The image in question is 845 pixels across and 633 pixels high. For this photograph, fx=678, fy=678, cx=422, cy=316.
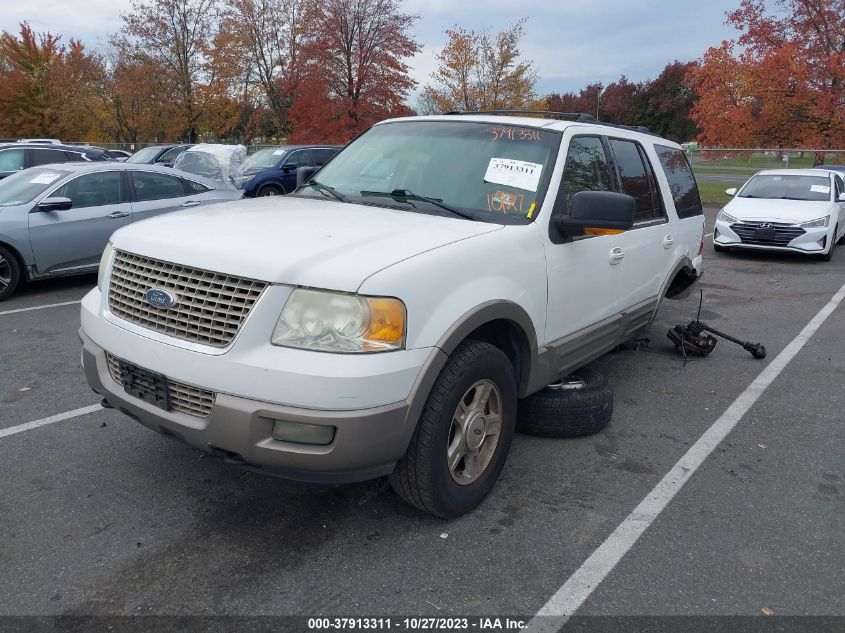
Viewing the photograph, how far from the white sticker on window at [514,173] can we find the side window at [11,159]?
1220 cm

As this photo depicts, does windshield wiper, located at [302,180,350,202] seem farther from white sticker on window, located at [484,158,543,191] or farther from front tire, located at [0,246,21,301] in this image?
front tire, located at [0,246,21,301]

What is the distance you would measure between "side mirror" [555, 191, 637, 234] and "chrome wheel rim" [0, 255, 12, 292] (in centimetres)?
690

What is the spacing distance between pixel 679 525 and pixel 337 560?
165 centimetres

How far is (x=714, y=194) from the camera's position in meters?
24.0

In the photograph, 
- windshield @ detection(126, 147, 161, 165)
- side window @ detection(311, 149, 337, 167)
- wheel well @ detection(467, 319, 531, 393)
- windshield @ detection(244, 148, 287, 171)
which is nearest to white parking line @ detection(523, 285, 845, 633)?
wheel well @ detection(467, 319, 531, 393)

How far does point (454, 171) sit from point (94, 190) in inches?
249

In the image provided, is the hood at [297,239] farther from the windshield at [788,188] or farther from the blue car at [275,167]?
the blue car at [275,167]

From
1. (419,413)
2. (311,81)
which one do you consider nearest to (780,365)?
(419,413)

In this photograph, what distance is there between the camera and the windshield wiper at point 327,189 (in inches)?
157

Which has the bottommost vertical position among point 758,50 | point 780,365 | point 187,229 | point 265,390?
point 780,365

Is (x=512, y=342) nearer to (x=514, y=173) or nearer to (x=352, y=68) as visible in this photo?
(x=514, y=173)

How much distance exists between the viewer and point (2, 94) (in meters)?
34.8

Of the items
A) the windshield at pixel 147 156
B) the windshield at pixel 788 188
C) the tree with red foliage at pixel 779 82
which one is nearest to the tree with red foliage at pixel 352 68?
the windshield at pixel 147 156

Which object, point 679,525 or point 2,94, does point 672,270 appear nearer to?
point 679,525
